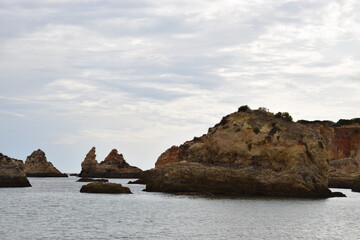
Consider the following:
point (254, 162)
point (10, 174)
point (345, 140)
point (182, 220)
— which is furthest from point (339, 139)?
point (182, 220)

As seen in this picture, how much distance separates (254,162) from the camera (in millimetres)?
73250

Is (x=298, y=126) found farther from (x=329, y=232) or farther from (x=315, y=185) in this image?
(x=329, y=232)

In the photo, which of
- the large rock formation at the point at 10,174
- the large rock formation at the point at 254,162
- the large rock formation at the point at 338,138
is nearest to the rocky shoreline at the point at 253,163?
the large rock formation at the point at 254,162

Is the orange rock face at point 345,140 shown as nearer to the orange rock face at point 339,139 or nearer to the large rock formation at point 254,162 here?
the orange rock face at point 339,139

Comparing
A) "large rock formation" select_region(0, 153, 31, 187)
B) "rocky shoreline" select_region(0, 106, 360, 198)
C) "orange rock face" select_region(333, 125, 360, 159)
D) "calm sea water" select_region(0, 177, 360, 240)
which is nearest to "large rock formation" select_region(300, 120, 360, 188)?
"orange rock face" select_region(333, 125, 360, 159)

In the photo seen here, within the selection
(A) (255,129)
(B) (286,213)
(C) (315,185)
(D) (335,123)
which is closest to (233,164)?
(A) (255,129)

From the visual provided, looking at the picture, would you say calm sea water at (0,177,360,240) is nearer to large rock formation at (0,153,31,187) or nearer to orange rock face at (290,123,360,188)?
large rock formation at (0,153,31,187)

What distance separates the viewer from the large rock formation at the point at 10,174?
87231 millimetres

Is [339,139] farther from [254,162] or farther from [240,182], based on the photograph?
[240,182]

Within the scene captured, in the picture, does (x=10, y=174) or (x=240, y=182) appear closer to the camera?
(x=240, y=182)

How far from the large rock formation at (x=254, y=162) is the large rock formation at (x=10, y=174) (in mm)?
23421

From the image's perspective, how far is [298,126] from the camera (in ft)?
251

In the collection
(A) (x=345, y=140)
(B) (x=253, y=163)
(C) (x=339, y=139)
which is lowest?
(B) (x=253, y=163)

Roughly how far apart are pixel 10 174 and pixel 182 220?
55.9m
